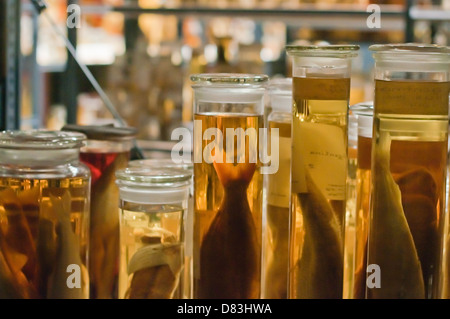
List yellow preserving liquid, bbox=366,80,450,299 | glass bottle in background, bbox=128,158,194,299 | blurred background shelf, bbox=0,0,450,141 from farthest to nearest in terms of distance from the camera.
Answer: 1. blurred background shelf, bbox=0,0,450,141
2. glass bottle in background, bbox=128,158,194,299
3. yellow preserving liquid, bbox=366,80,450,299

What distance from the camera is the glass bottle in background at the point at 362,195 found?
0.77 m

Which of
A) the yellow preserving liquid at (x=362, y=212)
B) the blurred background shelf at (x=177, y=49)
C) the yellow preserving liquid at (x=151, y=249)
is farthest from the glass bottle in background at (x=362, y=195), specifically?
the blurred background shelf at (x=177, y=49)

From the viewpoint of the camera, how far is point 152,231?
2.43ft

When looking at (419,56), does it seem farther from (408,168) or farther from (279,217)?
(279,217)

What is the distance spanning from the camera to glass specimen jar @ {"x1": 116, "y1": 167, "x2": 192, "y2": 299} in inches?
28.8

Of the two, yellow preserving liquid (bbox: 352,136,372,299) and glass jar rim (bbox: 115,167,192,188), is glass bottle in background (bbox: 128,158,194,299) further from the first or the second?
yellow preserving liquid (bbox: 352,136,372,299)

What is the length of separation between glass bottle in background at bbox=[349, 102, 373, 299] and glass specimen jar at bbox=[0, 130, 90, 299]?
1.03 feet

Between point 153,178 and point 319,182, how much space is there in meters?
0.18

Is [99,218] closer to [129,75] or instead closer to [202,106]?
[202,106]

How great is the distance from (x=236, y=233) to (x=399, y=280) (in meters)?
0.18

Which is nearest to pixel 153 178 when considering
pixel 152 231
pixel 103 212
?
pixel 152 231

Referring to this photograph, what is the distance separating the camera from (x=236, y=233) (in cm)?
74

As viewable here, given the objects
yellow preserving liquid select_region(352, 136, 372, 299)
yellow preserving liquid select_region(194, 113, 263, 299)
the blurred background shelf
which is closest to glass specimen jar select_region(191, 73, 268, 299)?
yellow preserving liquid select_region(194, 113, 263, 299)
